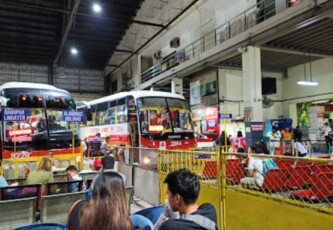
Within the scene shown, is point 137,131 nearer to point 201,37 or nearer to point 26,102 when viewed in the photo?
point 26,102

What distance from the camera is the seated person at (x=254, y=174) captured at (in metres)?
4.92

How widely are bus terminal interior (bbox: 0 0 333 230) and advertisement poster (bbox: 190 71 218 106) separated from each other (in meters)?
0.12

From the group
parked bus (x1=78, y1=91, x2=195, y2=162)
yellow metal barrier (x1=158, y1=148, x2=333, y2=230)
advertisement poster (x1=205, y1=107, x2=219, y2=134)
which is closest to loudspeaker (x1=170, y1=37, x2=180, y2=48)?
advertisement poster (x1=205, y1=107, x2=219, y2=134)

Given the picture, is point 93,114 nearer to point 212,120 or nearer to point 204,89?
point 212,120

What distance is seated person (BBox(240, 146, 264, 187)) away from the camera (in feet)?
16.1

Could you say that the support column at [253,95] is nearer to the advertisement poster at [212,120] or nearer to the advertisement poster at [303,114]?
the advertisement poster at [212,120]

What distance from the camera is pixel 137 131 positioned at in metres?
10.6

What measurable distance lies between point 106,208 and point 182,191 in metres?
0.59

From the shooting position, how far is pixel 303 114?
1894 cm

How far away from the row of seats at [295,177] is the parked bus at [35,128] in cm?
510

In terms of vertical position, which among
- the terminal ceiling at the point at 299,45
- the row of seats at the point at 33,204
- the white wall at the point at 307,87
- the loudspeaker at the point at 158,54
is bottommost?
the row of seats at the point at 33,204

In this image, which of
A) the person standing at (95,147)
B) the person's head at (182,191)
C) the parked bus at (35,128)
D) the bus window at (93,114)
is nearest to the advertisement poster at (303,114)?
the bus window at (93,114)

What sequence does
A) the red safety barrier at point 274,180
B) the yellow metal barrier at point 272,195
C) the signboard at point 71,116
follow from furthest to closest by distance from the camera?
1. the signboard at point 71,116
2. the red safety barrier at point 274,180
3. the yellow metal barrier at point 272,195

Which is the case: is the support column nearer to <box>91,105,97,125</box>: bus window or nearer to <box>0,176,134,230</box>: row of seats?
<box>91,105,97,125</box>: bus window
